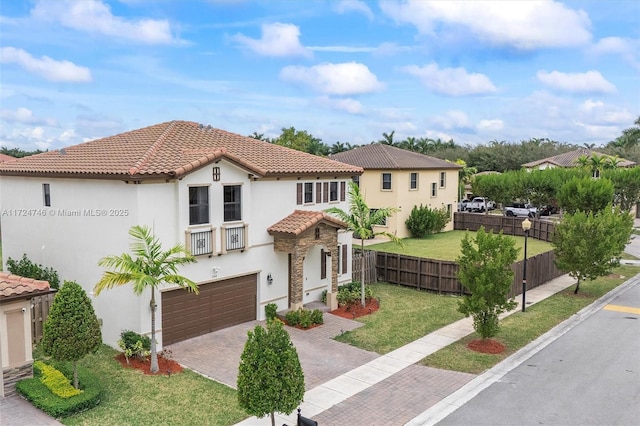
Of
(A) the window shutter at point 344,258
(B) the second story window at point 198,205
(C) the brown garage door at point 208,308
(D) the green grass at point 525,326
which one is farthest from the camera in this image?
(A) the window shutter at point 344,258

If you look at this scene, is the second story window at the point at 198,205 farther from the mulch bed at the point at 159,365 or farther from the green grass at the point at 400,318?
the green grass at the point at 400,318

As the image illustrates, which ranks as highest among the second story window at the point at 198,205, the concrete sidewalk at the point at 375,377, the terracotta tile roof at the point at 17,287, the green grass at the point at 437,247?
the second story window at the point at 198,205

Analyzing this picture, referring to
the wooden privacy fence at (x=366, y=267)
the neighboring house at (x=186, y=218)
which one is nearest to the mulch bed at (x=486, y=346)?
the neighboring house at (x=186, y=218)

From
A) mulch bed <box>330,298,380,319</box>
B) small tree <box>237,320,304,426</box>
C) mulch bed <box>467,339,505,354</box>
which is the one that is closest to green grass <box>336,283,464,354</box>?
mulch bed <box>330,298,380,319</box>

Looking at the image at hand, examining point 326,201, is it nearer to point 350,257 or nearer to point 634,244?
point 350,257

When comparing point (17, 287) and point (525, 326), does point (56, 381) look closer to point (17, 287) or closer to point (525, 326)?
point (17, 287)

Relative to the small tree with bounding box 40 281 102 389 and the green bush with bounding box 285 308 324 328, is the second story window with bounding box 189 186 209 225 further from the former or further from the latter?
the small tree with bounding box 40 281 102 389
